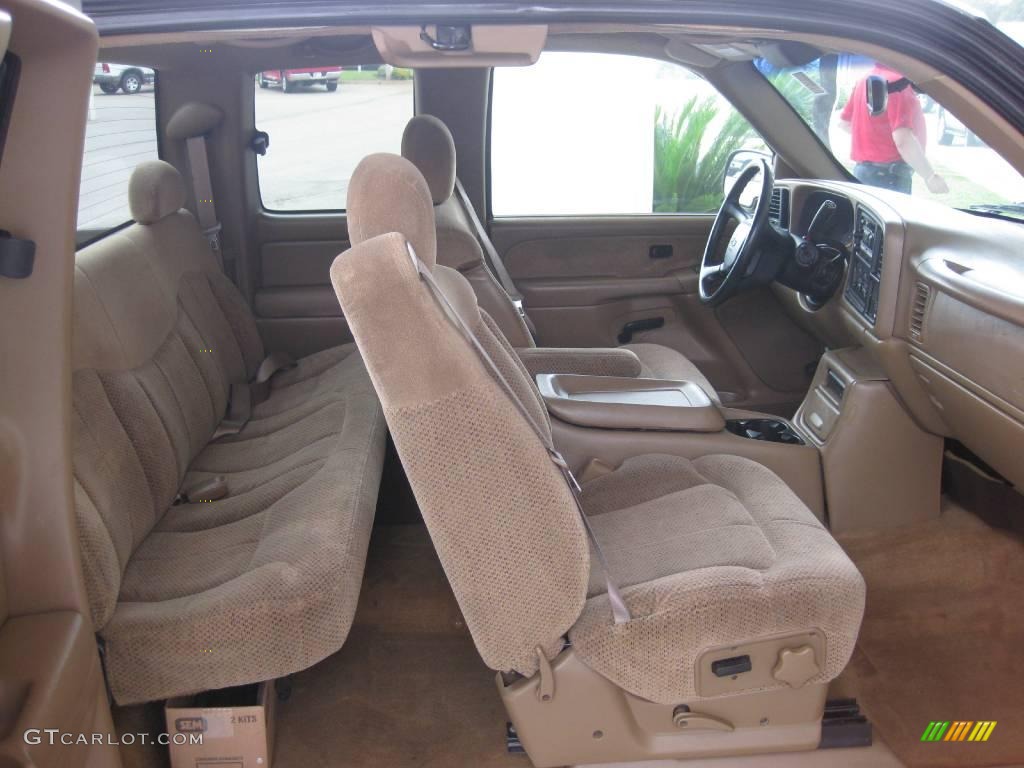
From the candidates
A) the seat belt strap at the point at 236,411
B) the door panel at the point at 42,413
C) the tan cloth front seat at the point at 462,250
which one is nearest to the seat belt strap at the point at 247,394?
the seat belt strap at the point at 236,411

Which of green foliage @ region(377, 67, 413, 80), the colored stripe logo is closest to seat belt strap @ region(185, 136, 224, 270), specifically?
green foliage @ region(377, 67, 413, 80)

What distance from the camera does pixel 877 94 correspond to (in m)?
2.13

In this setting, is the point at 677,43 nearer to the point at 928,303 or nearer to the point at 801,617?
the point at 928,303

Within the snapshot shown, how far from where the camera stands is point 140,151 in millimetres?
Answer: 2773

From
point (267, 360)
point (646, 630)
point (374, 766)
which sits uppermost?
point (646, 630)

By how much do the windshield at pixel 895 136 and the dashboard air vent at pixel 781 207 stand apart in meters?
0.23

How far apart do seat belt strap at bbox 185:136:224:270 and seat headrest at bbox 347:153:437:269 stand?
5.71 feet

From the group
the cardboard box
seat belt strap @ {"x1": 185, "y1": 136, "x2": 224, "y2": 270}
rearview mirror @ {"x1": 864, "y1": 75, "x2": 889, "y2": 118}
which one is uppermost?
rearview mirror @ {"x1": 864, "y1": 75, "x2": 889, "y2": 118}

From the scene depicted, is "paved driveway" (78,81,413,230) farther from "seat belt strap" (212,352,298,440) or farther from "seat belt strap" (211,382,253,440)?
"seat belt strap" (211,382,253,440)

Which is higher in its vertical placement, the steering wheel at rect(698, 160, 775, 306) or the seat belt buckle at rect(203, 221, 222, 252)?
the steering wheel at rect(698, 160, 775, 306)

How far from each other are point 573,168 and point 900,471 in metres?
1.69

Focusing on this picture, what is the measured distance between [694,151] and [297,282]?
1512mm

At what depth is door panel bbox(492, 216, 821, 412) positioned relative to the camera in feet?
10.9

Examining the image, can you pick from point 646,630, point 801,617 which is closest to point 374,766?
point 646,630
